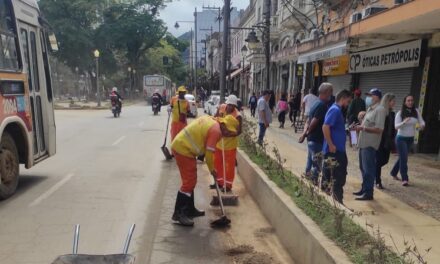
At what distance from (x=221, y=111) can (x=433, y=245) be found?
423 centimetres

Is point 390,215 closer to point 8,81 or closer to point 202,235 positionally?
point 202,235

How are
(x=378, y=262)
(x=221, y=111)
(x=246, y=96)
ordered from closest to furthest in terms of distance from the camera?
(x=378, y=262) < (x=221, y=111) < (x=246, y=96)

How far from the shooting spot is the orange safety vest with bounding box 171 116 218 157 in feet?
19.0

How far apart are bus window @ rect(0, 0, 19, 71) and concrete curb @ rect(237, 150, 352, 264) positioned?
4.25m

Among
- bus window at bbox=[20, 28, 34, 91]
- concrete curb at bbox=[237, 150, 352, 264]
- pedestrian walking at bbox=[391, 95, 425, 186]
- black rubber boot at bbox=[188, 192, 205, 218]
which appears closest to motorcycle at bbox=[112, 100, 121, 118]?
bus window at bbox=[20, 28, 34, 91]

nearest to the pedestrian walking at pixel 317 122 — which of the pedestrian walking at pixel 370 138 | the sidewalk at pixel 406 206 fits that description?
the pedestrian walking at pixel 370 138

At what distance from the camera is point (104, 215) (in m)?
6.34

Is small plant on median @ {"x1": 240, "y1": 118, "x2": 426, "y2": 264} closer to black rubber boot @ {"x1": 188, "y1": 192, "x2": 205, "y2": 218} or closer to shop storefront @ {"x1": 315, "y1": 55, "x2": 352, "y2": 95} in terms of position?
black rubber boot @ {"x1": 188, "y1": 192, "x2": 205, "y2": 218}

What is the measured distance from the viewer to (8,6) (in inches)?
287

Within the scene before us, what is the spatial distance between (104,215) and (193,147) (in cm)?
167

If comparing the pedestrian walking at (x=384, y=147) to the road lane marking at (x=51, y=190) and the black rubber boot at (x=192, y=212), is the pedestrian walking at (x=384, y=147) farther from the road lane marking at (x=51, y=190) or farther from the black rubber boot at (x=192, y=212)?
the road lane marking at (x=51, y=190)

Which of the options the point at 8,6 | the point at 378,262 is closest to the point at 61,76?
the point at 8,6

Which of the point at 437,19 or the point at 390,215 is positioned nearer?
→ the point at 390,215

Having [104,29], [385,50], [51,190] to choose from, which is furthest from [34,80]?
[104,29]
